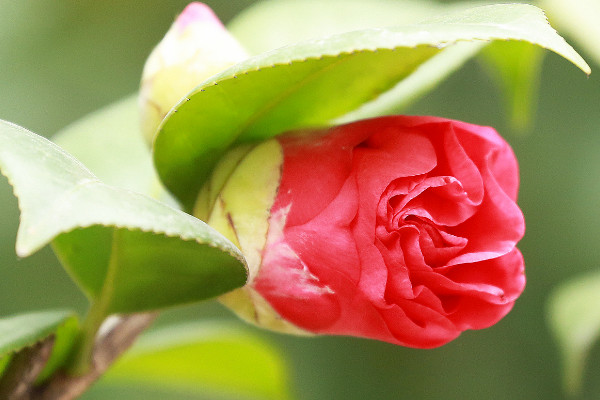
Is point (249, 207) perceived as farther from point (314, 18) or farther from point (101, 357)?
point (314, 18)

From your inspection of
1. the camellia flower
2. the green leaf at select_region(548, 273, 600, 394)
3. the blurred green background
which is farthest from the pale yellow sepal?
the blurred green background

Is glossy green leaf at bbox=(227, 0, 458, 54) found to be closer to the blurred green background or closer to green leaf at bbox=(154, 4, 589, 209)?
green leaf at bbox=(154, 4, 589, 209)

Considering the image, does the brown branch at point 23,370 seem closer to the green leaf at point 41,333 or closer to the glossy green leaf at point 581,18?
the green leaf at point 41,333

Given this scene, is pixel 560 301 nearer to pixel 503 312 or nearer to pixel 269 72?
pixel 503 312

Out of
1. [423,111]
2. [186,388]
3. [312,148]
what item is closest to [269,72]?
[312,148]

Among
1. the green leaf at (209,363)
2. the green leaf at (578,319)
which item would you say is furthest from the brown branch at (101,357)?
the green leaf at (578,319)

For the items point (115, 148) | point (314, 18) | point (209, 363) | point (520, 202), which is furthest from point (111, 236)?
point (520, 202)

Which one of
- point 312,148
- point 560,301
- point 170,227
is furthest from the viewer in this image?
point 560,301
